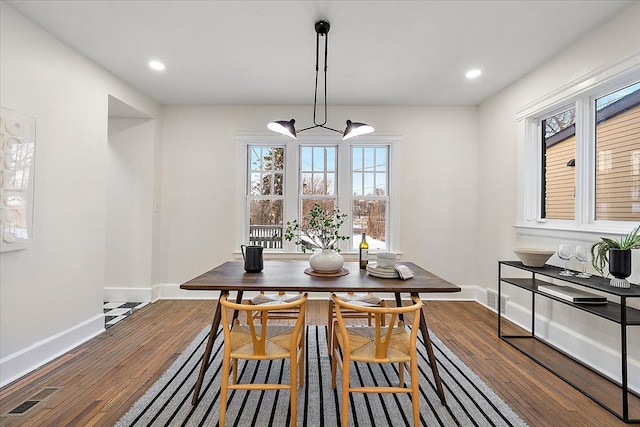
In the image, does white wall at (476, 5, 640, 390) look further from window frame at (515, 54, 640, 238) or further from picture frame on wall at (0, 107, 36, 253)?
picture frame on wall at (0, 107, 36, 253)

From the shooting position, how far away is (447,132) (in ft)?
14.4

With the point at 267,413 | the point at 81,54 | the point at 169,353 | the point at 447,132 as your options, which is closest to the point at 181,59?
the point at 81,54

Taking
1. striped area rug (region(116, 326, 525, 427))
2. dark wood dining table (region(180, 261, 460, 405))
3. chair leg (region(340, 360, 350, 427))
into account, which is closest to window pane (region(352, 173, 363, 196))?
dark wood dining table (region(180, 261, 460, 405))

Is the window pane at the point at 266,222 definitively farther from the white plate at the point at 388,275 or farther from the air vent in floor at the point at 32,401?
the air vent in floor at the point at 32,401

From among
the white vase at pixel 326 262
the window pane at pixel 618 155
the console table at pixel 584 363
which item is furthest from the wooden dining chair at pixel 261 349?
the window pane at pixel 618 155

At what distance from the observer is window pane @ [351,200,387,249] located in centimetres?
449

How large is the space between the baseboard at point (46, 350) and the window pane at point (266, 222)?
2020 mm

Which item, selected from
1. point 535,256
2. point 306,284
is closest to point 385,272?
point 306,284

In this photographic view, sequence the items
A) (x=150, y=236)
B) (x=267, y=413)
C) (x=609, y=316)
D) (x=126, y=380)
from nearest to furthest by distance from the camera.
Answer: (x=267, y=413), (x=609, y=316), (x=126, y=380), (x=150, y=236)

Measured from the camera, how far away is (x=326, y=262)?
2.24 meters

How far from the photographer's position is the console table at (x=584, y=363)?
1.90 metres

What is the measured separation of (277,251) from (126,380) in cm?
240

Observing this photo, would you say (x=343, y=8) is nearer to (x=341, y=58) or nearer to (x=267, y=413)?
(x=341, y=58)

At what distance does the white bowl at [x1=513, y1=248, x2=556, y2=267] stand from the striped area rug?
3.66 ft
